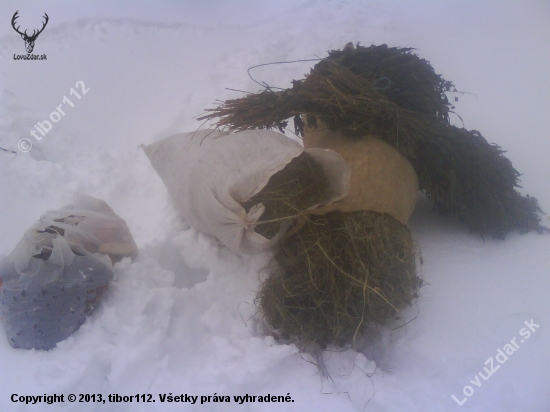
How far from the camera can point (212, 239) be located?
2.02 m

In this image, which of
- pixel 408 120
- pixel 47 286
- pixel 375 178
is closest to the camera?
pixel 47 286

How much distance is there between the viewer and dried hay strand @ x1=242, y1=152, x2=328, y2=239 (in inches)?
64.5

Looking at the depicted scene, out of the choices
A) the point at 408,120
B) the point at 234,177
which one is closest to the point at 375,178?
the point at 408,120

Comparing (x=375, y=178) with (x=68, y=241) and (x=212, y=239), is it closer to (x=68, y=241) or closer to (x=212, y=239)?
(x=212, y=239)

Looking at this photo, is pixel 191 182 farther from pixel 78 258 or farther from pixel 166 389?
pixel 166 389

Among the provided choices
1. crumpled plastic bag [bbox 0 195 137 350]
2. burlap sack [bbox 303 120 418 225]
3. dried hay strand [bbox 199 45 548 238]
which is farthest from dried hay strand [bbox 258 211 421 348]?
crumpled plastic bag [bbox 0 195 137 350]

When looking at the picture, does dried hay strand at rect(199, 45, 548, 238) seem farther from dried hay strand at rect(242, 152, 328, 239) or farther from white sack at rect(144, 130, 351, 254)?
dried hay strand at rect(242, 152, 328, 239)

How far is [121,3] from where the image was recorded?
3697mm

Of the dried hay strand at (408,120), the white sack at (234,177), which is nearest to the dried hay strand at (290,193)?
the white sack at (234,177)

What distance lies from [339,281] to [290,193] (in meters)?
0.43

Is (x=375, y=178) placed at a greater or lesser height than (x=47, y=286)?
greater

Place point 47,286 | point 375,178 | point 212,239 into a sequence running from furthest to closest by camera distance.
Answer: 1. point 212,239
2. point 375,178
3. point 47,286

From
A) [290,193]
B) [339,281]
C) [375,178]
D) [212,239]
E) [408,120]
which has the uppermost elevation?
[408,120]

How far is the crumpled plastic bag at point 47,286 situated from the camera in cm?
152
